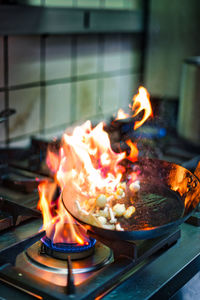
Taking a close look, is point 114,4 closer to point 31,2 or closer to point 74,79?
point 74,79

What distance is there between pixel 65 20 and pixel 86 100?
52cm

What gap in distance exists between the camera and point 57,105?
2127 millimetres

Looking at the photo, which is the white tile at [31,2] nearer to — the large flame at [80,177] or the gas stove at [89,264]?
the large flame at [80,177]

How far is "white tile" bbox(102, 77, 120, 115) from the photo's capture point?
95.8 inches

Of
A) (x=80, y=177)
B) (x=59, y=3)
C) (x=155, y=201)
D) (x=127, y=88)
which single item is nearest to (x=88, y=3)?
(x=59, y=3)

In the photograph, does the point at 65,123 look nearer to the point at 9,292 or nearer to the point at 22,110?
the point at 22,110

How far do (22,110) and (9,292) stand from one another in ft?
3.91

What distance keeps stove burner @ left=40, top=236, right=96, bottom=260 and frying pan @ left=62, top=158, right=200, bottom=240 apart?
0.07 m

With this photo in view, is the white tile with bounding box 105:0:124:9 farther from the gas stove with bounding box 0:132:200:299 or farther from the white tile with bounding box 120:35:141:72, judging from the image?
the gas stove with bounding box 0:132:200:299

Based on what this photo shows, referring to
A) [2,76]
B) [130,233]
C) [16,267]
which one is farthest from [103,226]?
[2,76]

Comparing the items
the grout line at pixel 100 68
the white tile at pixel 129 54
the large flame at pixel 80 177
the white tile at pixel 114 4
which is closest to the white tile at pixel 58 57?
A: the grout line at pixel 100 68

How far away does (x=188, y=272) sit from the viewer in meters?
0.97

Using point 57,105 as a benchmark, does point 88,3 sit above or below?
above

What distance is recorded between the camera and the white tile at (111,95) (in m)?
2.43
